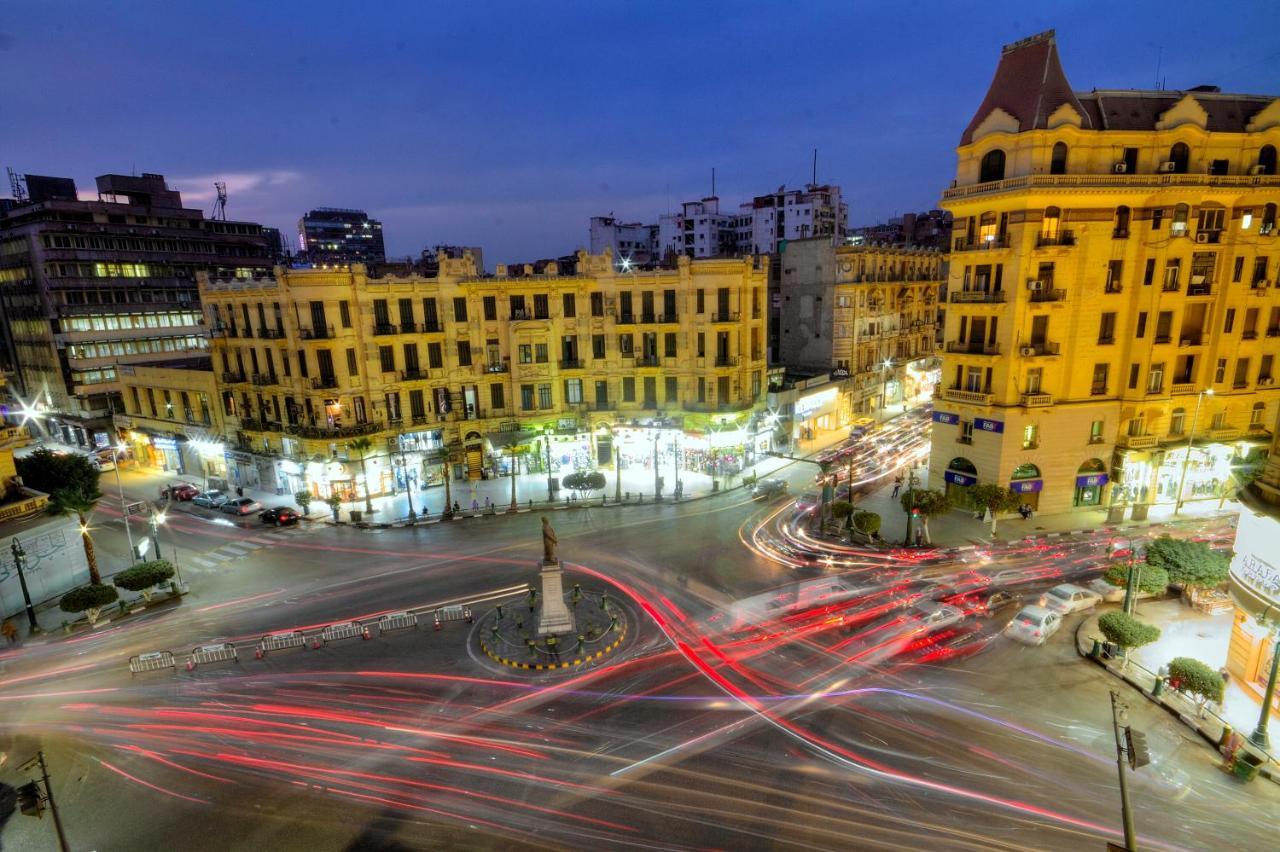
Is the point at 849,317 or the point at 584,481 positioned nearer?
the point at 584,481

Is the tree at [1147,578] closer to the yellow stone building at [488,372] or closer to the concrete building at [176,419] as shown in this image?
the yellow stone building at [488,372]

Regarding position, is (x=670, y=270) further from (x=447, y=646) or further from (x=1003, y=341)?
(x=447, y=646)

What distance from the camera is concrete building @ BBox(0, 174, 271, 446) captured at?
6862 centimetres

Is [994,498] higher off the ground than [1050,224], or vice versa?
[1050,224]

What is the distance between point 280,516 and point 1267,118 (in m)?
67.8

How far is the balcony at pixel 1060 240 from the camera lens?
124 ft

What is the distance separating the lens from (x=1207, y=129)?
38250mm

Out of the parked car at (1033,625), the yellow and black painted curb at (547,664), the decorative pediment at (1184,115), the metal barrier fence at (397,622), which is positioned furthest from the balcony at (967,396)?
the metal barrier fence at (397,622)

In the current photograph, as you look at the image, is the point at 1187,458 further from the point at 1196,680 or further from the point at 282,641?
the point at 282,641

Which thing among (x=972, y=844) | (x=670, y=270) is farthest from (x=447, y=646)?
(x=670, y=270)

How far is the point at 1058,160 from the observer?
37.5 meters

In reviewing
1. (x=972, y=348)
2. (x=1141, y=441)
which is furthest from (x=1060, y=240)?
(x=1141, y=441)

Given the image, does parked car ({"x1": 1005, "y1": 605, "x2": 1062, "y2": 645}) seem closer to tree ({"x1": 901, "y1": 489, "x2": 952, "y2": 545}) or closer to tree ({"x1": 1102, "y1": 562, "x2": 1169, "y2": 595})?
tree ({"x1": 1102, "y1": 562, "x2": 1169, "y2": 595})

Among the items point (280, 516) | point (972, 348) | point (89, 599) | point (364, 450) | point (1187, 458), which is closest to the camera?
point (89, 599)
